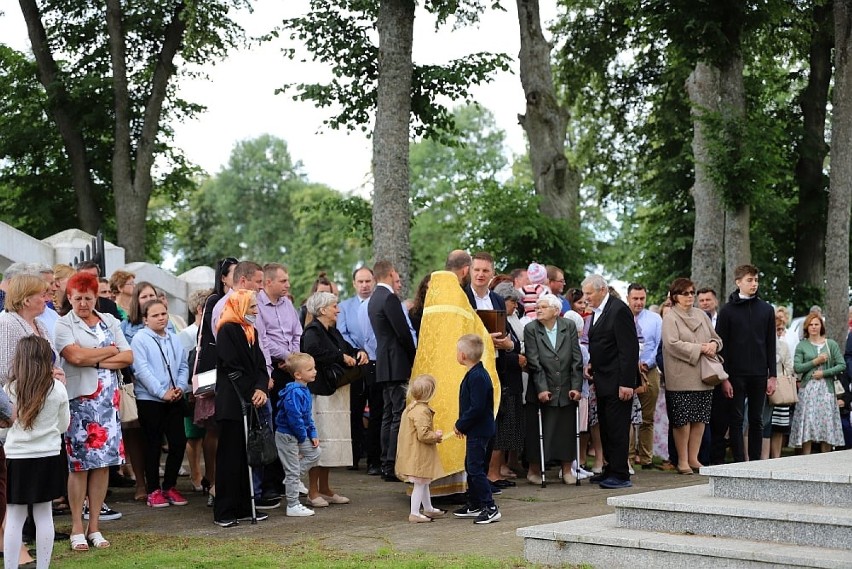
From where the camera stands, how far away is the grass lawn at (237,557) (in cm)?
736

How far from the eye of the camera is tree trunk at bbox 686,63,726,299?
18.2 metres

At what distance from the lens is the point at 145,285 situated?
10.8 meters

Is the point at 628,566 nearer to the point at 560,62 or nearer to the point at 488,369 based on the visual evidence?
the point at 488,369

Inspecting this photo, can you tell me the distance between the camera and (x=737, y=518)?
24.3ft

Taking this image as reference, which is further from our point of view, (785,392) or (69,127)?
(69,127)

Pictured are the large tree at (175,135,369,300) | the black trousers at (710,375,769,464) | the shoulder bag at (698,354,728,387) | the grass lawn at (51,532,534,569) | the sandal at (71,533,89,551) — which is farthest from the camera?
the large tree at (175,135,369,300)

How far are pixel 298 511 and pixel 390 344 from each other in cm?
205

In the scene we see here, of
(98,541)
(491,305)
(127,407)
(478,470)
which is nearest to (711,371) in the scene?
(491,305)

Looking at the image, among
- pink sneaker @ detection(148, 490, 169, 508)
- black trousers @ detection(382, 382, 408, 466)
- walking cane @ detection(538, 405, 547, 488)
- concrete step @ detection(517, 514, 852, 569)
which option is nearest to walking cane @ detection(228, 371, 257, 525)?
pink sneaker @ detection(148, 490, 169, 508)

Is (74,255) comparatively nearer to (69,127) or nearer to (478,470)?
(478,470)

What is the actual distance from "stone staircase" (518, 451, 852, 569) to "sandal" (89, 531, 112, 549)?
292 cm

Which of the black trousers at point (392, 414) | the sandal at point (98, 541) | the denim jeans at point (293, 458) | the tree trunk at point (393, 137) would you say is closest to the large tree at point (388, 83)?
the tree trunk at point (393, 137)

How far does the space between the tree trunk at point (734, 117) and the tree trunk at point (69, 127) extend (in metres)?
13.4

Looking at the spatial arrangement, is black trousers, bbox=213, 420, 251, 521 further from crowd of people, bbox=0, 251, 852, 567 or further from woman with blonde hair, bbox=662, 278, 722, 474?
woman with blonde hair, bbox=662, 278, 722, 474
